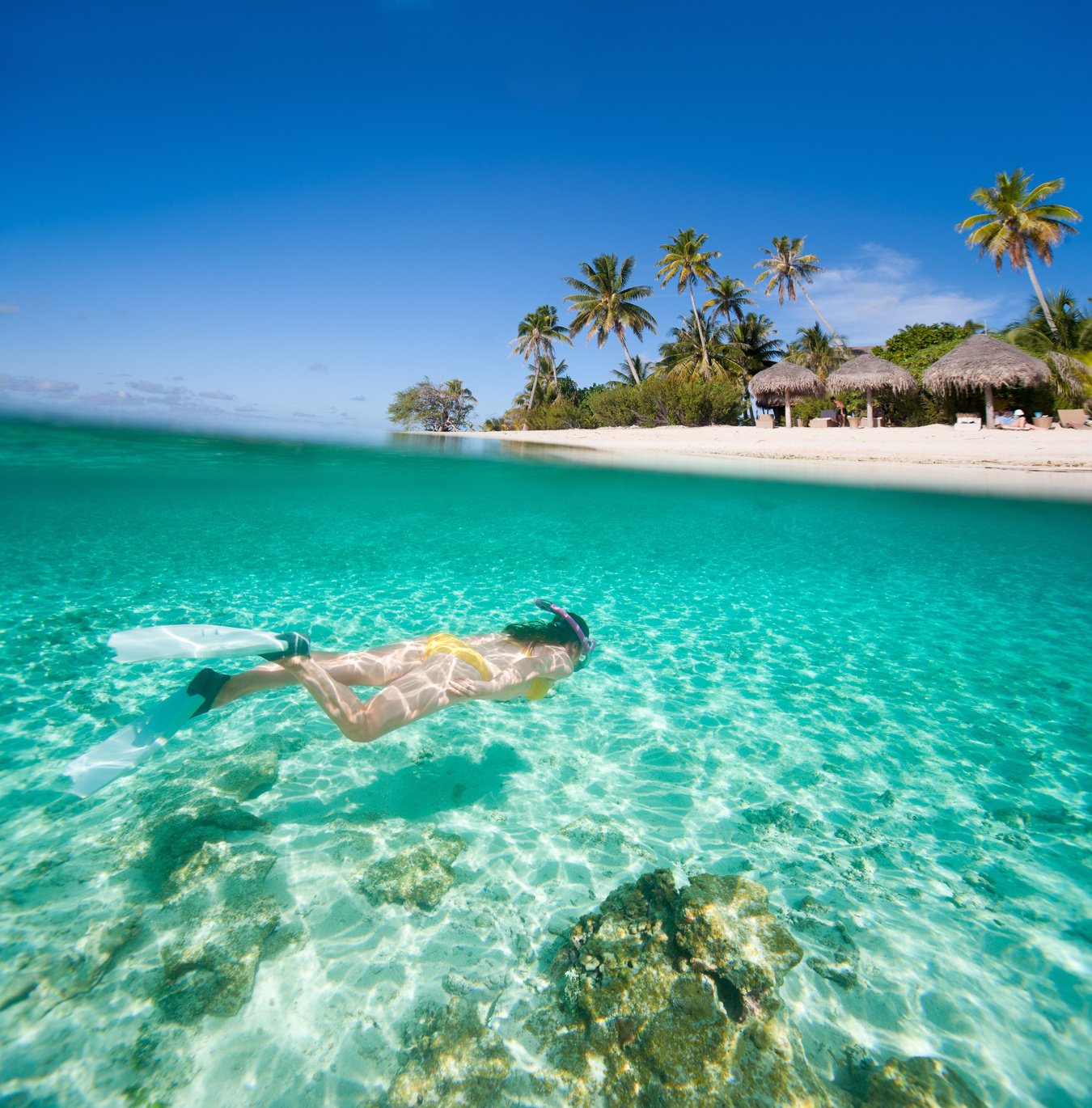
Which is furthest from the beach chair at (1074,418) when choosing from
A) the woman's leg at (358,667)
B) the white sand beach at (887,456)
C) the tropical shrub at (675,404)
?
the woman's leg at (358,667)

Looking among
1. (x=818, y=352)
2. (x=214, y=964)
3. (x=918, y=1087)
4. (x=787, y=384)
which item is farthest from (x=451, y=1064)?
(x=818, y=352)

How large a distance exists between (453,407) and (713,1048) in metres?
69.2

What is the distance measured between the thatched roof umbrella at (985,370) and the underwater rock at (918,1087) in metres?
29.1

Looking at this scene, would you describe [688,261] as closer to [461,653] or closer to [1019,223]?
[1019,223]

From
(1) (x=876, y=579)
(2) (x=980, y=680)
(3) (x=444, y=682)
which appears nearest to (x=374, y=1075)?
(3) (x=444, y=682)

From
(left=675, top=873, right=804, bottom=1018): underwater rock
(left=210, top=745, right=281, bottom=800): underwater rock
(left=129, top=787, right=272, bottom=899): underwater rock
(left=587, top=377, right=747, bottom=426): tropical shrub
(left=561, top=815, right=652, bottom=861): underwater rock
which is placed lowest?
(left=561, top=815, right=652, bottom=861): underwater rock

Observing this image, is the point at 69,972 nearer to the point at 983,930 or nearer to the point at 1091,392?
the point at 983,930

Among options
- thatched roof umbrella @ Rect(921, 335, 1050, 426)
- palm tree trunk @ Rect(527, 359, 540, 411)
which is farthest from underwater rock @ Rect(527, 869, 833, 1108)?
palm tree trunk @ Rect(527, 359, 540, 411)

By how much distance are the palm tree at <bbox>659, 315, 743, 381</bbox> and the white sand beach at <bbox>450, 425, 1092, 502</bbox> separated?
6.20 meters

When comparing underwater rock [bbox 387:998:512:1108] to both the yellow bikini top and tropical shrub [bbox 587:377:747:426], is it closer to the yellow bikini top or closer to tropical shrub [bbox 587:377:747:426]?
the yellow bikini top

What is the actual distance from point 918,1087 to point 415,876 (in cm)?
231

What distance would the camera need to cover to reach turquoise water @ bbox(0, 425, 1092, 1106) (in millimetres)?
2311

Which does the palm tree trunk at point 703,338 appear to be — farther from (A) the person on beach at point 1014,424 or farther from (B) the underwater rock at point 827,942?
(B) the underwater rock at point 827,942

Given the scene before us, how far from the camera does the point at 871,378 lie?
2783 cm
